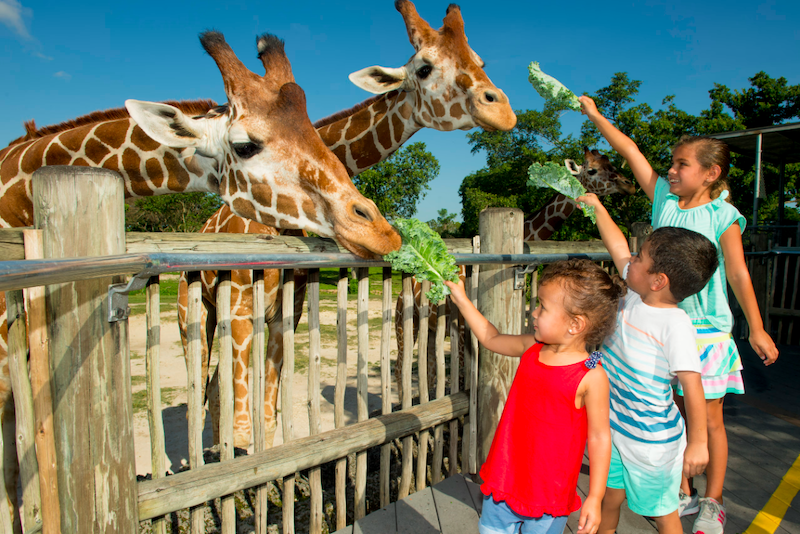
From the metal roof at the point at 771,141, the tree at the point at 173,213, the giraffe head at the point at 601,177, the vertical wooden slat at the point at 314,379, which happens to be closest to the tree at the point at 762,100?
the metal roof at the point at 771,141

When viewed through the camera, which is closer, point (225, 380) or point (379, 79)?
point (225, 380)

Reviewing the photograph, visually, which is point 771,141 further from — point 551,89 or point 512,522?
point 512,522

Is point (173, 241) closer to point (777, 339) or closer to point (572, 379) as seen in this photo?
point (572, 379)

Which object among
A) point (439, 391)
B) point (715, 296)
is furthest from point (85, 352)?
point (715, 296)

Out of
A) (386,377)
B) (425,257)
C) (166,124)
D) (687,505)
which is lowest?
(687,505)

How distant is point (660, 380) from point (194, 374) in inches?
75.2

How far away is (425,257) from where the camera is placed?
2.04m

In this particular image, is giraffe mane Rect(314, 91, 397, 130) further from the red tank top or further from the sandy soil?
the red tank top

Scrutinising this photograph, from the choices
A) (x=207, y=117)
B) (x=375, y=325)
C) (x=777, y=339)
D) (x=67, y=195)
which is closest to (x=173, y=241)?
(x=67, y=195)

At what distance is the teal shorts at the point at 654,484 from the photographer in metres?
1.86

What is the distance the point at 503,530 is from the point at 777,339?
7939mm

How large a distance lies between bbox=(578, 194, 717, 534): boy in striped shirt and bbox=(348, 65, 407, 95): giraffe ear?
242 cm

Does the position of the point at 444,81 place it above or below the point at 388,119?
above

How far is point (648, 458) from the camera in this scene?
188cm
